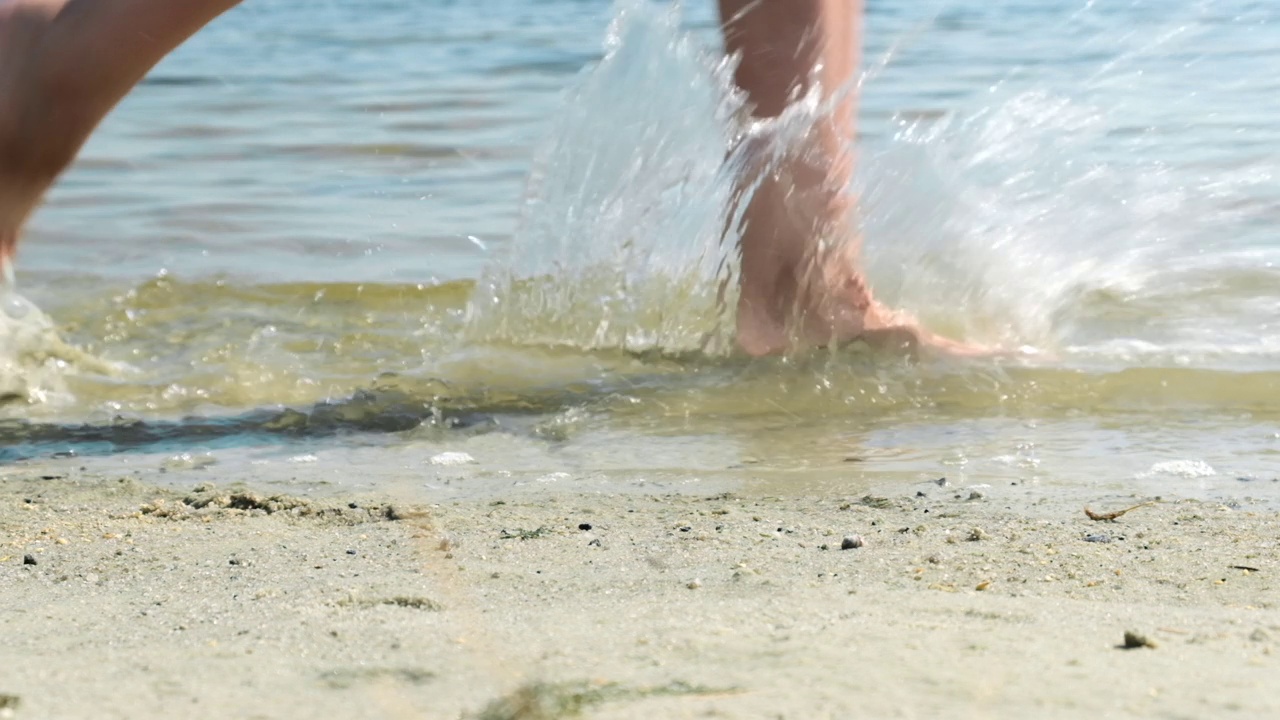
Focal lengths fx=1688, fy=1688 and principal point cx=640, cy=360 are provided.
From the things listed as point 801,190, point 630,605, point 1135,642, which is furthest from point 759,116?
A: point 1135,642

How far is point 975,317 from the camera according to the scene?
10.4 ft

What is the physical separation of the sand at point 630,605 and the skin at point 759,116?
54cm

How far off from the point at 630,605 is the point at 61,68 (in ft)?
4.81

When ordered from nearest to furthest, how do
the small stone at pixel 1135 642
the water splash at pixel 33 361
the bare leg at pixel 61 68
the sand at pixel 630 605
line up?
the sand at pixel 630 605, the small stone at pixel 1135 642, the bare leg at pixel 61 68, the water splash at pixel 33 361

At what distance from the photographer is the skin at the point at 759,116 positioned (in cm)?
251

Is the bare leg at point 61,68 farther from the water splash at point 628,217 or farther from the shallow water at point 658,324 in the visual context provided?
the water splash at point 628,217

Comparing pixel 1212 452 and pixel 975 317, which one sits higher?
pixel 975 317

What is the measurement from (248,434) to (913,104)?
159 inches

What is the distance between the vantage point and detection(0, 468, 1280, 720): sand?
115 centimetres

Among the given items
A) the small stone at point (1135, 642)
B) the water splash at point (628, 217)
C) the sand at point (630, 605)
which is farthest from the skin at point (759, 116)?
the small stone at point (1135, 642)

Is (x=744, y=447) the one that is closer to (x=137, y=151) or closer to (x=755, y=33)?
(x=755, y=33)

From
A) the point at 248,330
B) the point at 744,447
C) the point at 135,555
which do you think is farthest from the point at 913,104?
the point at 135,555

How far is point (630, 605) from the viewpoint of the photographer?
4.94 feet

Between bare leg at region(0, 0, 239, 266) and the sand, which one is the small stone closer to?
the sand
